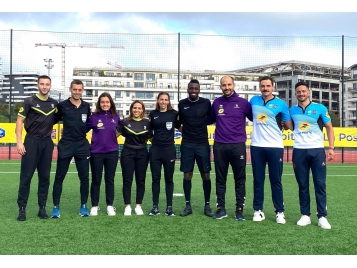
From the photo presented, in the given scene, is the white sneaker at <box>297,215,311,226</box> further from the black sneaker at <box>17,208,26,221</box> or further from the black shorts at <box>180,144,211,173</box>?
the black sneaker at <box>17,208,26,221</box>

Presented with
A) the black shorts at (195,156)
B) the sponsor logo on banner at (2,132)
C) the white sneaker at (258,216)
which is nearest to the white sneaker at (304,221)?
the white sneaker at (258,216)

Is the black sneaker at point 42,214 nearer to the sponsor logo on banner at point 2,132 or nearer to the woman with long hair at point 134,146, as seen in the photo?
the woman with long hair at point 134,146

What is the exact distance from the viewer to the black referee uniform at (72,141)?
530 cm

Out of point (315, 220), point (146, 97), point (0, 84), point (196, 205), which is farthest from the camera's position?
point (146, 97)

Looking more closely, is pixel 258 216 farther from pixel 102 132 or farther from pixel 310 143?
pixel 102 132

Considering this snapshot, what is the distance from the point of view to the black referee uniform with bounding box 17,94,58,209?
203 inches

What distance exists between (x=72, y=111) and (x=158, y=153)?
4.28 feet

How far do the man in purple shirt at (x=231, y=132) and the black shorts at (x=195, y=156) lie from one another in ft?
0.50

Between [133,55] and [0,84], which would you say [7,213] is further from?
[0,84]

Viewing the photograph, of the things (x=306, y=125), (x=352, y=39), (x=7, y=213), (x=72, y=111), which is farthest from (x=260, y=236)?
(x=352, y=39)

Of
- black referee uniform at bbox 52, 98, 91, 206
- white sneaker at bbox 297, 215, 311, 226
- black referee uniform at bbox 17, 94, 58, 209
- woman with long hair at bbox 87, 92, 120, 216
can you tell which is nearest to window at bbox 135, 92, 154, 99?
woman with long hair at bbox 87, 92, 120, 216

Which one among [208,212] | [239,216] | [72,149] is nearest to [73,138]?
[72,149]

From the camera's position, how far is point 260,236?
433cm

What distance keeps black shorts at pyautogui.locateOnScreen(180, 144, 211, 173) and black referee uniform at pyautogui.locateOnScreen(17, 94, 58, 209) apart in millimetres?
1815
